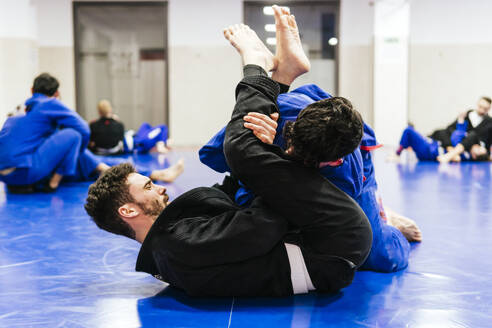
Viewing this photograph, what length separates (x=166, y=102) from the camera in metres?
10.6

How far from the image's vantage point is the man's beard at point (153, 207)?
1738 millimetres

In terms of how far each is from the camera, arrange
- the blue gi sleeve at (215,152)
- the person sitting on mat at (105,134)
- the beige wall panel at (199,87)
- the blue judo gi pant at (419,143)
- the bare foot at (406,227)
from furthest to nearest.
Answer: the beige wall panel at (199,87), the person sitting on mat at (105,134), the blue judo gi pant at (419,143), the bare foot at (406,227), the blue gi sleeve at (215,152)

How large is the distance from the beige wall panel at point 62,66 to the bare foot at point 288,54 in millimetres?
9236

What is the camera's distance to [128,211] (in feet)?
5.64

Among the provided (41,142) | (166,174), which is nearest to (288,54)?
(166,174)

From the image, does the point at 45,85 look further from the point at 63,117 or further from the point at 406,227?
the point at 406,227

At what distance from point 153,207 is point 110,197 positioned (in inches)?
6.0

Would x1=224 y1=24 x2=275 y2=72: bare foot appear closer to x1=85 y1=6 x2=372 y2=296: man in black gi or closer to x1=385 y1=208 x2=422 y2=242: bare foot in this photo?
x1=85 y1=6 x2=372 y2=296: man in black gi

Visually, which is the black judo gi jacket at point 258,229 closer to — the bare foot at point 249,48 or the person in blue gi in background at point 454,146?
the bare foot at point 249,48

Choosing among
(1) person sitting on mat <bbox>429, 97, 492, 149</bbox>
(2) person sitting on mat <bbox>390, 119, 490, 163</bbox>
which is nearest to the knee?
(2) person sitting on mat <bbox>390, 119, 490, 163</bbox>

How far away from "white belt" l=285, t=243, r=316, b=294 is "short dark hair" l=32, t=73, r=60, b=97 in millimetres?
3276

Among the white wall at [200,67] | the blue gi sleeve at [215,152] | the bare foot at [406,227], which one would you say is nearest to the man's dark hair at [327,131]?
the blue gi sleeve at [215,152]

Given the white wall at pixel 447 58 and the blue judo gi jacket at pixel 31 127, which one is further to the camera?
the white wall at pixel 447 58

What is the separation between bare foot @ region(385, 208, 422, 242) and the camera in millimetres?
2459
